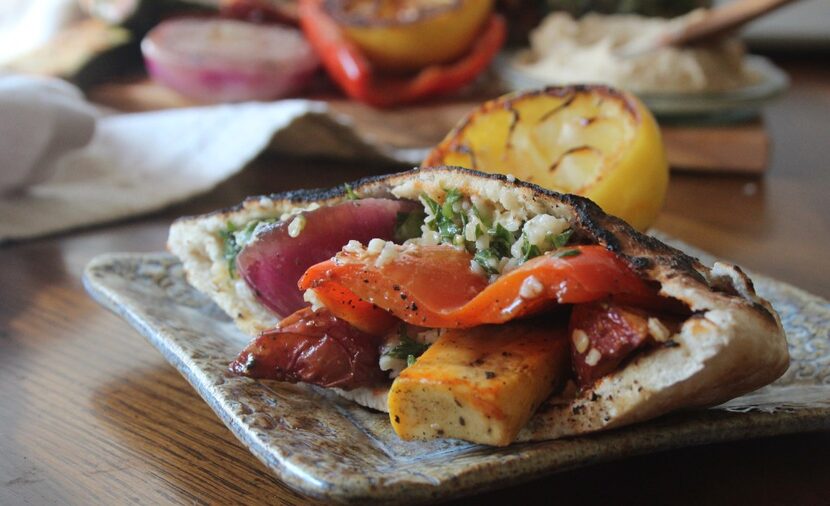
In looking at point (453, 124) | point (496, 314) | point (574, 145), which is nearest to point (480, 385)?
point (496, 314)

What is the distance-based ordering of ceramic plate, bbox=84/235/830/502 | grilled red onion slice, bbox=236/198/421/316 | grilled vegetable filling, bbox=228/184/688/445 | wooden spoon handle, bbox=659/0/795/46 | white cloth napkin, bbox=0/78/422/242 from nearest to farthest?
ceramic plate, bbox=84/235/830/502 → grilled vegetable filling, bbox=228/184/688/445 → grilled red onion slice, bbox=236/198/421/316 → white cloth napkin, bbox=0/78/422/242 → wooden spoon handle, bbox=659/0/795/46

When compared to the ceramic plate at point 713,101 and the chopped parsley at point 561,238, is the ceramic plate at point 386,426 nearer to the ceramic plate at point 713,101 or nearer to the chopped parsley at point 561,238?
the chopped parsley at point 561,238

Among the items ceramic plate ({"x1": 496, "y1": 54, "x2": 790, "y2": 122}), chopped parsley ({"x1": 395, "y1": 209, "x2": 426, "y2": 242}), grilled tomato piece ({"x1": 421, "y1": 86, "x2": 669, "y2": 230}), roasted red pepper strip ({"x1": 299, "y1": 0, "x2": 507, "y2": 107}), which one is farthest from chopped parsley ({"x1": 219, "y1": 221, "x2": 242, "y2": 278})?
roasted red pepper strip ({"x1": 299, "y1": 0, "x2": 507, "y2": 107})

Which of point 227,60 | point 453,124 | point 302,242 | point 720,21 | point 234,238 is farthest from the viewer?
point 227,60

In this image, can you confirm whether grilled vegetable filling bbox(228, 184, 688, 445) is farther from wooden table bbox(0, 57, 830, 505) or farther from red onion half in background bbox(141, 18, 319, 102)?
red onion half in background bbox(141, 18, 319, 102)

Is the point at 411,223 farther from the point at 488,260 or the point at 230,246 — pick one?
the point at 230,246

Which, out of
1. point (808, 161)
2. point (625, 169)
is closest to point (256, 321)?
point (625, 169)
